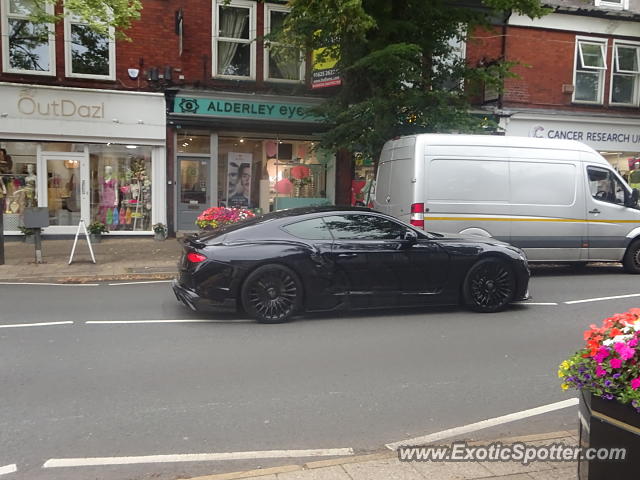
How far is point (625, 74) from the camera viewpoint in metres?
19.5

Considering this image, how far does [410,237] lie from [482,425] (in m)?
3.66

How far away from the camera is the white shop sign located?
14602 millimetres

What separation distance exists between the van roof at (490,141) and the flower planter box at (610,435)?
8.10 metres

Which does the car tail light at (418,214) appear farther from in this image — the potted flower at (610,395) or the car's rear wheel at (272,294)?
the potted flower at (610,395)

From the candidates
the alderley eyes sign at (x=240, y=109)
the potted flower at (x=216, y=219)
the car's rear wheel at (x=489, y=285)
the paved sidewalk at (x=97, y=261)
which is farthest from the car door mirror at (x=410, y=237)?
the alderley eyes sign at (x=240, y=109)

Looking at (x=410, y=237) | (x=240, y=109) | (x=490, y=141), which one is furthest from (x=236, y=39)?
(x=410, y=237)

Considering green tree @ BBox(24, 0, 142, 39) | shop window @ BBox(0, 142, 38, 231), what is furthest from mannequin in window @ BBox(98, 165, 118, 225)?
green tree @ BBox(24, 0, 142, 39)

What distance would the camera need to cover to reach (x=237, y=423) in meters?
4.23

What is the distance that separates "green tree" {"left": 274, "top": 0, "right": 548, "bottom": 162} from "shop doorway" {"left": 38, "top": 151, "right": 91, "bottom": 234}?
6.52 m

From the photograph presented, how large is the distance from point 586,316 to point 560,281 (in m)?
3.06

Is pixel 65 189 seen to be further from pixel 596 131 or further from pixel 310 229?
pixel 596 131

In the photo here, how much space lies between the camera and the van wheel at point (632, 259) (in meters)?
11.7

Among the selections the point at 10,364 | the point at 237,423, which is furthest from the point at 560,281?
the point at 10,364

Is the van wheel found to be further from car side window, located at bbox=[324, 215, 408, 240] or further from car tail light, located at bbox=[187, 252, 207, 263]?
car tail light, located at bbox=[187, 252, 207, 263]
